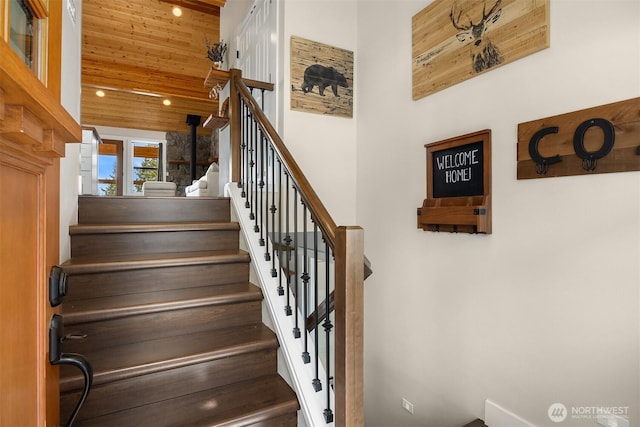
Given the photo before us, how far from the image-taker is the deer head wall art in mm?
1896

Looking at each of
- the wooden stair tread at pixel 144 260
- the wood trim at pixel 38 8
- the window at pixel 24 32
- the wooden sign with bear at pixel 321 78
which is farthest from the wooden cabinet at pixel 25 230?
the wooden sign with bear at pixel 321 78

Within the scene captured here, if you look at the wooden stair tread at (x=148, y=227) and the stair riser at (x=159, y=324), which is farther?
the wooden stair tread at (x=148, y=227)

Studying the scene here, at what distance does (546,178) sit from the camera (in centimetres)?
182

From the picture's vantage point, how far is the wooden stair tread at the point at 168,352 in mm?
1482

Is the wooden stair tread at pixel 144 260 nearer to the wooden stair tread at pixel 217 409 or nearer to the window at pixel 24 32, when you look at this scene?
the wooden stair tread at pixel 217 409

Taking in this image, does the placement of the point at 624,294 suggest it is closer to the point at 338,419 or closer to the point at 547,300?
the point at 547,300

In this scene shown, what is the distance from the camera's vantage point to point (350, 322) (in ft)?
4.53

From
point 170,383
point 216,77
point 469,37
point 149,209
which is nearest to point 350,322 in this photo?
point 170,383

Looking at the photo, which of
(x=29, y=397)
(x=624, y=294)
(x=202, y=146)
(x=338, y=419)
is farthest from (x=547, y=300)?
(x=202, y=146)

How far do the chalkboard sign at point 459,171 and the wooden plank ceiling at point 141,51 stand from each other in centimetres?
456

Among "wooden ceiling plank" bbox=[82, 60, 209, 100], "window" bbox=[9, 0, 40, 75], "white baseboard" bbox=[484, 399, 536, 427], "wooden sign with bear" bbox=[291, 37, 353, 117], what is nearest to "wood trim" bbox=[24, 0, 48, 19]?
"window" bbox=[9, 0, 40, 75]

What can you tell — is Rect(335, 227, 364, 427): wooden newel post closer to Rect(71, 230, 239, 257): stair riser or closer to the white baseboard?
the white baseboard

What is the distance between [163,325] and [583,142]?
7.31 ft

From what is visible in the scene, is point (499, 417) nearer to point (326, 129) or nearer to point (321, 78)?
point (326, 129)
